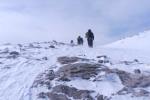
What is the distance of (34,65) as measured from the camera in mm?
30609

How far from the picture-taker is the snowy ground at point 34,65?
25547mm

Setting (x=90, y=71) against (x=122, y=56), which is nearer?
(x=90, y=71)

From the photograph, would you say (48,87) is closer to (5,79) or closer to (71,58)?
(5,79)

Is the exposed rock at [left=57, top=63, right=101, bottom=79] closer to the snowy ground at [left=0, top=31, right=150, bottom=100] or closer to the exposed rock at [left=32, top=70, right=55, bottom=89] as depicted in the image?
the exposed rock at [left=32, top=70, right=55, bottom=89]

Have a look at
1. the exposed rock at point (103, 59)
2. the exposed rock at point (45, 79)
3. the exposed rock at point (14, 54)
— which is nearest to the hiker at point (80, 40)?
the exposed rock at point (14, 54)

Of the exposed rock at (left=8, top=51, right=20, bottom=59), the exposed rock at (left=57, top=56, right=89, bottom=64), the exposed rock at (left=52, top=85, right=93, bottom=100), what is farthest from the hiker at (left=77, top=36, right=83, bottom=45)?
the exposed rock at (left=52, top=85, right=93, bottom=100)

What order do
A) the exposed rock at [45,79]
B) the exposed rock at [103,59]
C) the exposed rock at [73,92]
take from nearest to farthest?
the exposed rock at [73,92] < the exposed rock at [45,79] < the exposed rock at [103,59]

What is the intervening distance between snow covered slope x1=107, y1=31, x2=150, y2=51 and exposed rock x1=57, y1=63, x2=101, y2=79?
64.2ft

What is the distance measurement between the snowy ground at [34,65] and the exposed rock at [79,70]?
0.79 m

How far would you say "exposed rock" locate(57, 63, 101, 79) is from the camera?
89.7ft

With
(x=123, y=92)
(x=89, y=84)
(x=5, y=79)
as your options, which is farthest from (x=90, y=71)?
→ (x=5, y=79)

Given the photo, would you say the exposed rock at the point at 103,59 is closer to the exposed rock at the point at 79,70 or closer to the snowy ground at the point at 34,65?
the snowy ground at the point at 34,65

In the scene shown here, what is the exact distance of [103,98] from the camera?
80.2 feet

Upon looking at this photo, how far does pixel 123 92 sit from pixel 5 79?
7.93 metres
